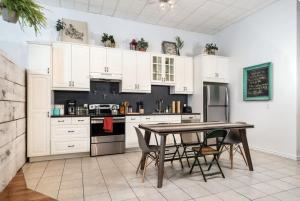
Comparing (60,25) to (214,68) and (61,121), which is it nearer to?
(61,121)

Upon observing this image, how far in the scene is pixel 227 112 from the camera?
17.5 feet

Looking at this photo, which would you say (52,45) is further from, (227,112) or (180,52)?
(227,112)

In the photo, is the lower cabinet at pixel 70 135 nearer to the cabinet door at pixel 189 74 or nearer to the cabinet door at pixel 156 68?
the cabinet door at pixel 156 68

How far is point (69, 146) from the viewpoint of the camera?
4.01 m

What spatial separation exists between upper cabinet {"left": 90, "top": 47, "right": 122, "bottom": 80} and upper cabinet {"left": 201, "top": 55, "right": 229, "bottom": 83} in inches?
88.8

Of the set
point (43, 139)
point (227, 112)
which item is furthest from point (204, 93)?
point (43, 139)

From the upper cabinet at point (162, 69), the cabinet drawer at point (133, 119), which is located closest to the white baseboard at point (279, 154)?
the upper cabinet at point (162, 69)

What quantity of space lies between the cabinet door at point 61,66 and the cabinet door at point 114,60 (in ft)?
2.74

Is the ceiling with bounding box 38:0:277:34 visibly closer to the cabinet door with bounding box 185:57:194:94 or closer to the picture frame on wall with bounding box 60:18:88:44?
the picture frame on wall with bounding box 60:18:88:44

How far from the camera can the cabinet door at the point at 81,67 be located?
4.25 meters

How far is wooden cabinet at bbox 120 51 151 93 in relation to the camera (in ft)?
15.5

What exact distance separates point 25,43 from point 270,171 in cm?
546

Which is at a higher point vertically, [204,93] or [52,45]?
[52,45]

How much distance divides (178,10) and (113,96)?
2659mm
